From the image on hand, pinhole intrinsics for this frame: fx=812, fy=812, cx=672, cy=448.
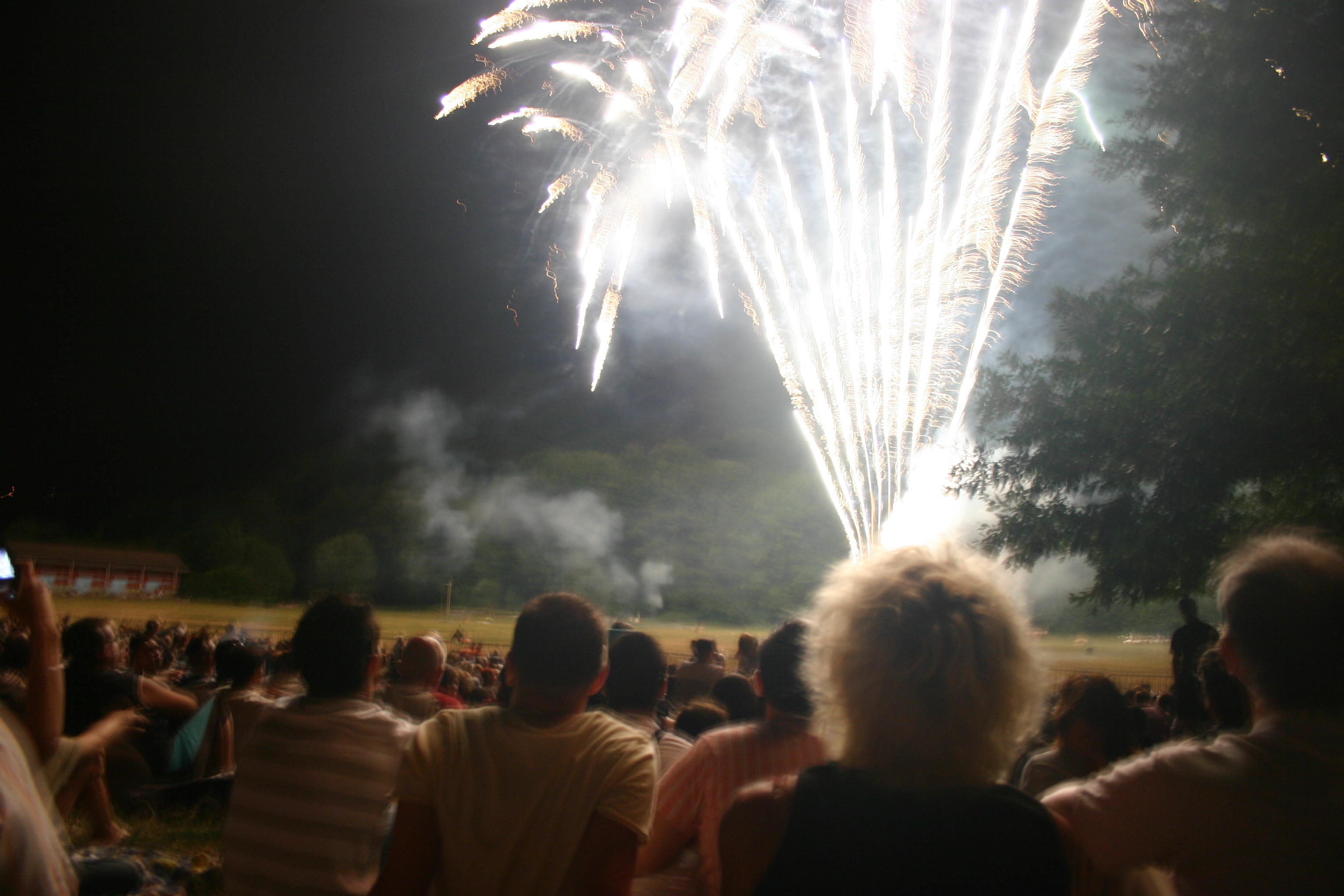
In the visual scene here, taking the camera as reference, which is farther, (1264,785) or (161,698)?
(161,698)

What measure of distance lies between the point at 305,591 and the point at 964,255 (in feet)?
73.6

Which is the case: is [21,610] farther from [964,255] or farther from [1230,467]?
[1230,467]

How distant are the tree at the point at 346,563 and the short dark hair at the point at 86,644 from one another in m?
24.4

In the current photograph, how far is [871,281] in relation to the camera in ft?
35.6

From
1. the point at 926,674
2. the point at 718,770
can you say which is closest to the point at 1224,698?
the point at 718,770

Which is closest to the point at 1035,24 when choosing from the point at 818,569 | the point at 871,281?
the point at 871,281

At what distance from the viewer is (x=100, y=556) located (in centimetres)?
1878

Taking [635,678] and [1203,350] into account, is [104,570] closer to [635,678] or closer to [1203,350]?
[635,678]

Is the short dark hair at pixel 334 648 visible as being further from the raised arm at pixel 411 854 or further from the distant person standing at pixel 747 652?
the distant person standing at pixel 747 652

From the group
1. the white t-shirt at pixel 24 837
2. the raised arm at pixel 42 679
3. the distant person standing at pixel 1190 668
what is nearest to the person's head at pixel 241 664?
the raised arm at pixel 42 679

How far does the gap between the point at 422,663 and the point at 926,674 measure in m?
3.03

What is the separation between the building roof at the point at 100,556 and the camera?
16328mm

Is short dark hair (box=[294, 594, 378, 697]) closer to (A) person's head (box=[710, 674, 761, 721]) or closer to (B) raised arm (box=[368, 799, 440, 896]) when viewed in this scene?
(B) raised arm (box=[368, 799, 440, 896])

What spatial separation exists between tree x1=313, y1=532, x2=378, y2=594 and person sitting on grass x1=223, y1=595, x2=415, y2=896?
1048 inches
